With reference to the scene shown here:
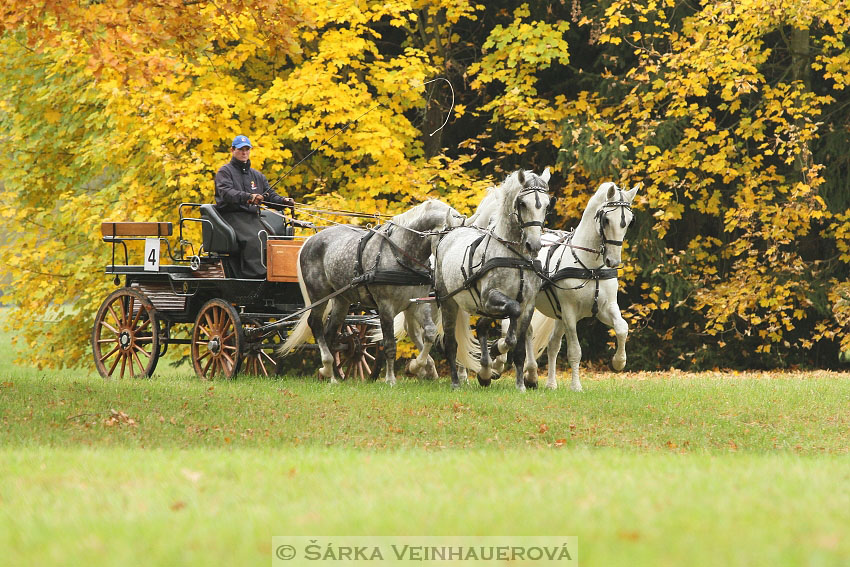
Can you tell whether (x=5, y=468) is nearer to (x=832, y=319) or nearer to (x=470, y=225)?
(x=470, y=225)

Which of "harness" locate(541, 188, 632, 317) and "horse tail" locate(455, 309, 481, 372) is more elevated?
"harness" locate(541, 188, 632, 317)

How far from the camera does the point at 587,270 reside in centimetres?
1229

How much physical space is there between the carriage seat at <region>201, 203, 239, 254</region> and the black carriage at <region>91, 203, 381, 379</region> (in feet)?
0.04

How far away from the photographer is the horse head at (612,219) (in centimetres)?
1196

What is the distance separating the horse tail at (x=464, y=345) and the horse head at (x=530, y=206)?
1564 millimetres

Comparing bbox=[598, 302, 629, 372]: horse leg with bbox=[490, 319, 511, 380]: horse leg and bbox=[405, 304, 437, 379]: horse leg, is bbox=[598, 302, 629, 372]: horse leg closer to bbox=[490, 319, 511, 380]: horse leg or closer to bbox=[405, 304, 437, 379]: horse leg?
bbox=[490, 319, 511, 380]: horse leg

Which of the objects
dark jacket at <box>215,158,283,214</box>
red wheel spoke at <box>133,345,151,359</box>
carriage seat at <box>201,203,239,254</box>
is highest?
dark jacket at <box>215,158,283,214</box>

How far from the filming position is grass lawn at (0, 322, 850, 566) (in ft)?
15.5

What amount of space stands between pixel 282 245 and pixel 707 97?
10819 millimetres

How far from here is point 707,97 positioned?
67.8 feet

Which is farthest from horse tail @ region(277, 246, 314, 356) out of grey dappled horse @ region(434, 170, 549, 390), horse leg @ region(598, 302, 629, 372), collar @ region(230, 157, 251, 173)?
horse leg @ region(598, 302, 629, 372)

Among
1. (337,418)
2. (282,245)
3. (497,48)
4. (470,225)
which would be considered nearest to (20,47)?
(497,48)

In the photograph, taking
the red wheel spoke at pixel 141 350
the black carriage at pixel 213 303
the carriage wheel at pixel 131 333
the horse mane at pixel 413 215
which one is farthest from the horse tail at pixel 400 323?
the red wheel spoke at pixel 141 350

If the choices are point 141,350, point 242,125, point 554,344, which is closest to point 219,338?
point 141,350
